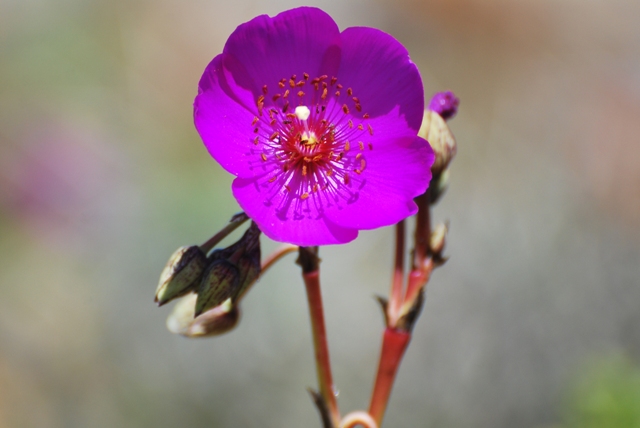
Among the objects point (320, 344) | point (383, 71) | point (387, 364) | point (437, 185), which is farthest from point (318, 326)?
point (383, 71)

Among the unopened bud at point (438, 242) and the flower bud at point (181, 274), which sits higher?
the flower bud at point (181, 274)

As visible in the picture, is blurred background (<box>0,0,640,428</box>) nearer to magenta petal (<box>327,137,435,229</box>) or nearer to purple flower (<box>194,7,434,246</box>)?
purple flower (<box>194,7,434,246</box>)

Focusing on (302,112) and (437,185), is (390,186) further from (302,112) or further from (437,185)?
(302,112)

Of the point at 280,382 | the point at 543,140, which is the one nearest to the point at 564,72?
the point at 543,140

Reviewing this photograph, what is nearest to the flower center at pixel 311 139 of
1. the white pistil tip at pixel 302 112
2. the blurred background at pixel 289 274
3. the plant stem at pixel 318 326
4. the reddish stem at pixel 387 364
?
the white pistil tip at pixel 302 112

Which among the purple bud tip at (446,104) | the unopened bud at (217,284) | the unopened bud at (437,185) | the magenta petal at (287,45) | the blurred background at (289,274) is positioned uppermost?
the magenta petal at (287,45)

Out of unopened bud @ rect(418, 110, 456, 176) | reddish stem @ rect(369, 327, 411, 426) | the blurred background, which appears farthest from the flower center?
A: the blurred background

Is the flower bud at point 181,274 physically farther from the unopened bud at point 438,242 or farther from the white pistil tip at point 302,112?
the unopened bud at point 438,242
